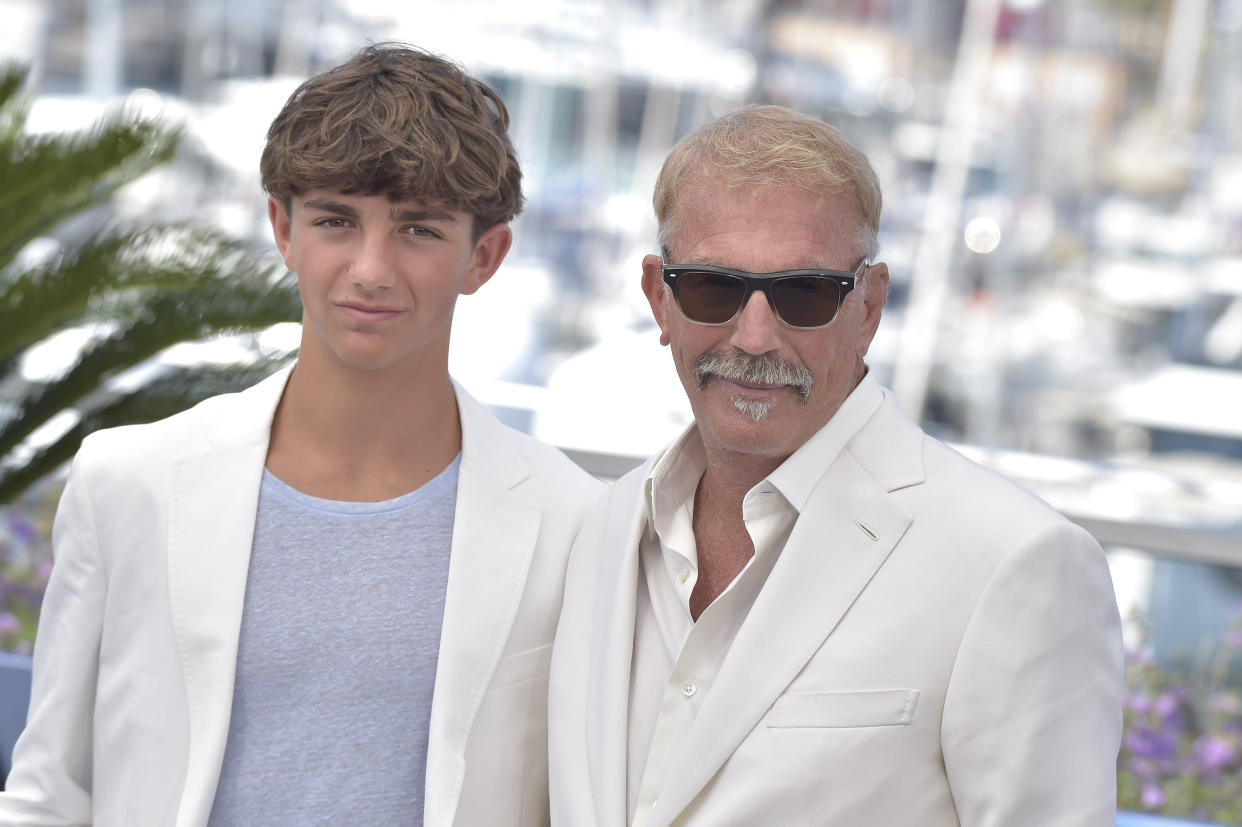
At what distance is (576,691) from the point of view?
201 cm

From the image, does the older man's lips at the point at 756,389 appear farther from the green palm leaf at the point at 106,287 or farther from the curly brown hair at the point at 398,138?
the green palm leaf at the point at 106,287

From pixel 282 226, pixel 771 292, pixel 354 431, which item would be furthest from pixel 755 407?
pixel 282 226

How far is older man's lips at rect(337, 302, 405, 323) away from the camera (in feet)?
6.48

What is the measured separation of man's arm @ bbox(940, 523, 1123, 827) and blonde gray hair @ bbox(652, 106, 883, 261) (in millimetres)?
507

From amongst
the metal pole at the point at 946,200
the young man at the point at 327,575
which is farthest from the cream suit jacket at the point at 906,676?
the metal pole at the point at 946,200

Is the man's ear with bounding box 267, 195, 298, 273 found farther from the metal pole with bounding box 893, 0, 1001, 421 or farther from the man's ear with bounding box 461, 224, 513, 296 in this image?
the metal pole with bounding box 893, 0, 1001, 421

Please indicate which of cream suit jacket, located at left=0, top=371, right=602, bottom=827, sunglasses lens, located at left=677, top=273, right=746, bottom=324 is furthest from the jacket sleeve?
sunglasses lens, located at left=677, top=273, right=746, bottom=324

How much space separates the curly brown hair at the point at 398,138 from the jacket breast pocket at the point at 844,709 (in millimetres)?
879

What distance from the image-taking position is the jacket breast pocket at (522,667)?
2068 mm

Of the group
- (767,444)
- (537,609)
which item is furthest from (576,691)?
(767,444)

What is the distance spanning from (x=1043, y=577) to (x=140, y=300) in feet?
8.92

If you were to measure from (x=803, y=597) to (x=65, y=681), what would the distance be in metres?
1.09

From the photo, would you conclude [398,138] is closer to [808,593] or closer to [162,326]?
[808,593]

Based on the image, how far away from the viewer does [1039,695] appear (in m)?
1.64
